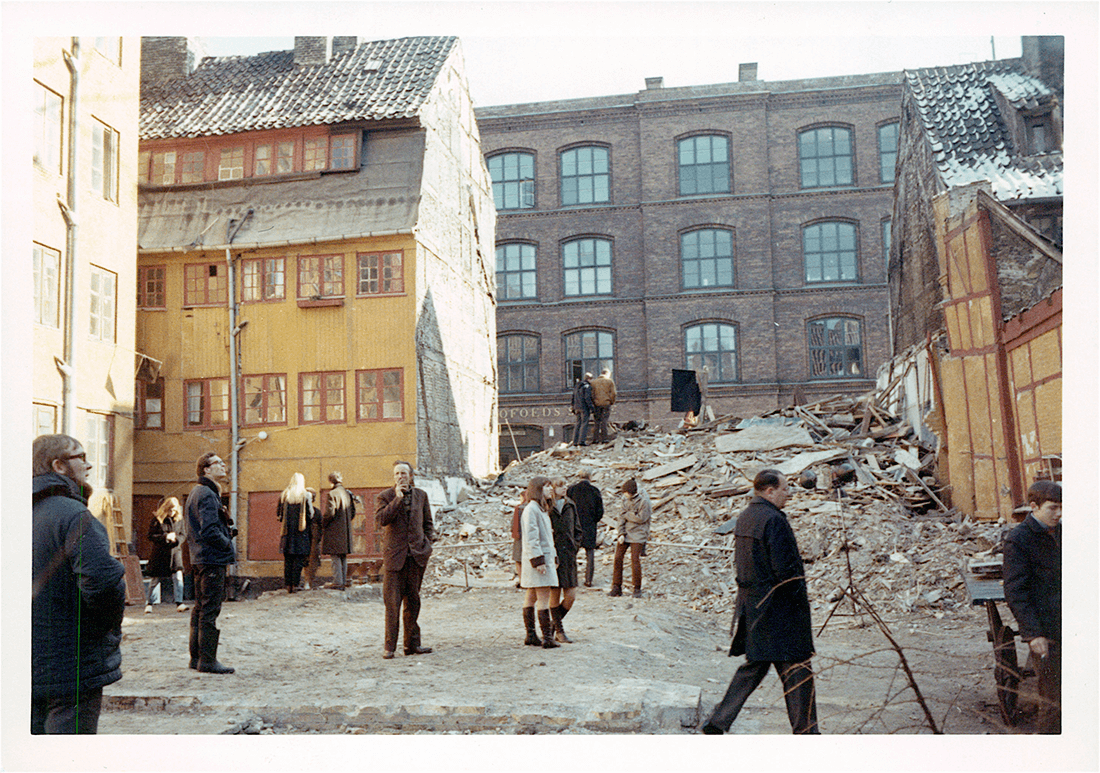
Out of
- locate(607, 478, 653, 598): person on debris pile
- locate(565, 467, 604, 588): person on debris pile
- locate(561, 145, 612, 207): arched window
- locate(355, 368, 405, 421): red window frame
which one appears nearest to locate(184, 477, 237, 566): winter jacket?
locate(607, 478, 653, 598): person on debris pile

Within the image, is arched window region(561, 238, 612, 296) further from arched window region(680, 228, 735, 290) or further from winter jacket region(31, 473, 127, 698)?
winter jacket region(31, 473, 127, 698)

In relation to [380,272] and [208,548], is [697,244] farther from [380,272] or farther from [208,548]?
[208,548]

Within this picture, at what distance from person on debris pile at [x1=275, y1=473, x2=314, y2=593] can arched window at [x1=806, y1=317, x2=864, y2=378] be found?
2285 cm

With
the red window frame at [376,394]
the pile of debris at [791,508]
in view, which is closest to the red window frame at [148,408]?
the red window frame at [376,394]

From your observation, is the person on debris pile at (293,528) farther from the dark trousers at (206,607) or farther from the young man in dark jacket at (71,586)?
the young man in dark jacket at (71,586)

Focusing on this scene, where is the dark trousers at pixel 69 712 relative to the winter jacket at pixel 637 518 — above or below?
below

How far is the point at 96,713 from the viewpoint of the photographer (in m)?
5.39

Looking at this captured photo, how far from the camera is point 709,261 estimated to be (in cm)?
3372

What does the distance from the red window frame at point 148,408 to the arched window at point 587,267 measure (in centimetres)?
2019

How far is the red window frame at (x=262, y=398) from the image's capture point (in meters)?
16.3

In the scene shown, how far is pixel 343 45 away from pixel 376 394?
27.5ft

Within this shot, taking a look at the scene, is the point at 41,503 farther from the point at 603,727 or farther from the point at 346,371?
the point at 346,371

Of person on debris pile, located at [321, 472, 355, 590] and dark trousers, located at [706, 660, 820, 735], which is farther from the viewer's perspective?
person on debris pile, located at [321, 472, 355, 590]

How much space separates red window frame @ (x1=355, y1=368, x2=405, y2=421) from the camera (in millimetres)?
16938
